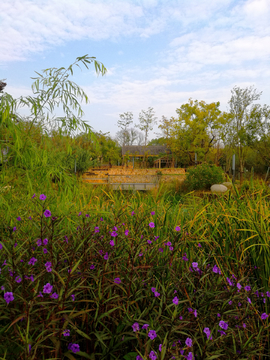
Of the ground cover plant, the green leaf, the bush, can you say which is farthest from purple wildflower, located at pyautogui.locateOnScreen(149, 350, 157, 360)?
the bush

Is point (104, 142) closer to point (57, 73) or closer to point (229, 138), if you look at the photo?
point (229, 138)

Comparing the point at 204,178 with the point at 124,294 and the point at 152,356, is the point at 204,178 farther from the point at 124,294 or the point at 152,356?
the point at 152,356

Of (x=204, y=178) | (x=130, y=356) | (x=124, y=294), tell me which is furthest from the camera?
(x=204, y=178)

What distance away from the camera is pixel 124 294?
1294mm

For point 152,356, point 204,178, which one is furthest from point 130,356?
point 204,178

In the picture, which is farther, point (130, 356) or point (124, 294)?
point (124, 294)

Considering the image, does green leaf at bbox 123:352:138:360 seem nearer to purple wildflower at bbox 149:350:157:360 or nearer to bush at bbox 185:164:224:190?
purple wildflower at bbox 149:350:157:360

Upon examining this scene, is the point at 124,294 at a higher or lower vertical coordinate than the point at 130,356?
higher

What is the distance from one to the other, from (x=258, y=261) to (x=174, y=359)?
128cm

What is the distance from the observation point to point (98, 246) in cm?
148

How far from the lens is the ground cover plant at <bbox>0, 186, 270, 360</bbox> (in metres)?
0.94

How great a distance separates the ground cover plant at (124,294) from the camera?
0.94m

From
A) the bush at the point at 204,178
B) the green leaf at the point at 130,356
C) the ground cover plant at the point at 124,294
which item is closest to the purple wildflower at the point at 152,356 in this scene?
the ground cover plant at the point at 124,294

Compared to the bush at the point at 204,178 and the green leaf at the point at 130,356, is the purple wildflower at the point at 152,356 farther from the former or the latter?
the bush at the point at 204,178
